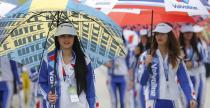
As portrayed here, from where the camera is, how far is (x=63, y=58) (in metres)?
7.62

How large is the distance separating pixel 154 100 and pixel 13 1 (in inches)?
77.1

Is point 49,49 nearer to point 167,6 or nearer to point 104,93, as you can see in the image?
point 167,6

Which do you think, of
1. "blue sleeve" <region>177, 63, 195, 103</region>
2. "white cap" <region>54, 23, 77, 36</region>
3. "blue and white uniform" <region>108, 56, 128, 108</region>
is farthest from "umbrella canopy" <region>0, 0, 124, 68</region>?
"blue and white uniform" <region>108, 56, 128, 108</region>

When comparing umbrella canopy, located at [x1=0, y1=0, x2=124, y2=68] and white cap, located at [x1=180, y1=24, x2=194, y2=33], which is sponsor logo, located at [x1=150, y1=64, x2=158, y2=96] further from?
white cap, located at [x1=180, y1=24, x2=194, y2=33]

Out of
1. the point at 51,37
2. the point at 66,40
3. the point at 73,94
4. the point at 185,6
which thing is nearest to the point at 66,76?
the point at 73,94

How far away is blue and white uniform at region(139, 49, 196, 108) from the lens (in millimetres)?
8508

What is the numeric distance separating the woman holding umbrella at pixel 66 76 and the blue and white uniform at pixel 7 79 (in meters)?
3.24

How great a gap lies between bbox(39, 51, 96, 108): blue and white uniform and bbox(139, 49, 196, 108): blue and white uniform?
4.12 feet

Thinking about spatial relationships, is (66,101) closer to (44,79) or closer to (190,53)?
(44,79)

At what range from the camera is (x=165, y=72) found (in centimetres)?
860

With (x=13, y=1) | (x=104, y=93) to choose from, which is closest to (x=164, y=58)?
(x=13, y=1)

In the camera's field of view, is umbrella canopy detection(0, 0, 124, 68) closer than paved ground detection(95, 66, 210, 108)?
Yes

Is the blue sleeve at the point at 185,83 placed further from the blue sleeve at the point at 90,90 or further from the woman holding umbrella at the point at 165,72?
the blue sleeve at the point at 90,90

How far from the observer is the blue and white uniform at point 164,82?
8.51 meters
